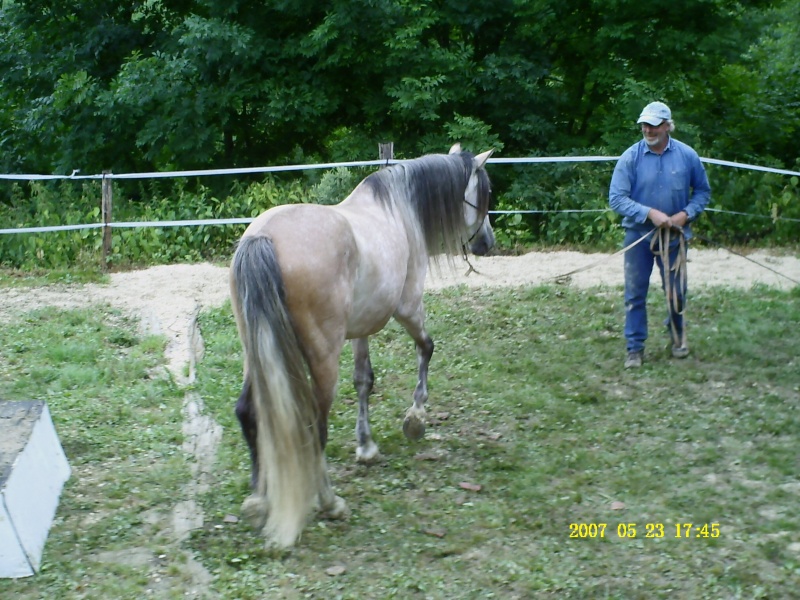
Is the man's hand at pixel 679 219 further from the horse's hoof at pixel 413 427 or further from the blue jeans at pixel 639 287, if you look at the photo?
the horse's hoof at pixel 413 427

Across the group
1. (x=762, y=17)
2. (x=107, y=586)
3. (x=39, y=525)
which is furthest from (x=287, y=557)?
(x=762, y=17)

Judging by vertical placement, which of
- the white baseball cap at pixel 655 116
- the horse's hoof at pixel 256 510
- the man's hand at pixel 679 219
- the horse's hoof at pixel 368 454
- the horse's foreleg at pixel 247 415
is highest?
the white baseball cap at pixel 655 116

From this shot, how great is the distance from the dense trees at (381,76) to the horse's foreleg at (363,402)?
6163 millimetres

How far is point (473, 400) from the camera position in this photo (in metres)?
5.13

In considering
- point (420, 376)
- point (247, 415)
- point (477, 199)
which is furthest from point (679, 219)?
point (247, 415)

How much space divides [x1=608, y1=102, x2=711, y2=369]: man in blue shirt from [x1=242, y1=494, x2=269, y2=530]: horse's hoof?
9.98 ft

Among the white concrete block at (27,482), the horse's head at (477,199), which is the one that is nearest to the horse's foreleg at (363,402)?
the horse's head at (477,199)

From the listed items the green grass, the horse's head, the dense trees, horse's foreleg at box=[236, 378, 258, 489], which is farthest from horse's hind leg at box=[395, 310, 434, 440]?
the dense trees

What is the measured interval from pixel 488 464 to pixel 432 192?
1.52 meters

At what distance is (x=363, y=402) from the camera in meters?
4.37

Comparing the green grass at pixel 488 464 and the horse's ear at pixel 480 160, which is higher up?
the horse's ear at pixel 480 160

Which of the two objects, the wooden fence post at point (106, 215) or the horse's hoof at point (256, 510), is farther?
the wooden fence post at point (106, 215)

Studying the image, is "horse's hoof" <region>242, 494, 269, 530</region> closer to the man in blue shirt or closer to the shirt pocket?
the man in blue shirt

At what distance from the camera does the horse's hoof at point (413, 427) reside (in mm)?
4496
